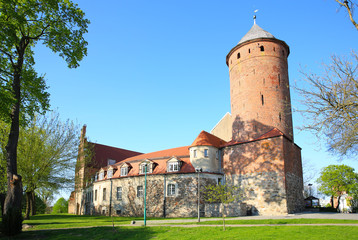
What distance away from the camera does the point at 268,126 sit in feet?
96.2

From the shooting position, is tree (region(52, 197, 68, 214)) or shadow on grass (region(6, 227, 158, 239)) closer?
shadow on grass (region(6, 227, 158, 239))

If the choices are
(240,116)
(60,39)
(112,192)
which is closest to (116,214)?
(112,192)

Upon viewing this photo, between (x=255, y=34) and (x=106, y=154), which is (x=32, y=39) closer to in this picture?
(x=255, y=34)

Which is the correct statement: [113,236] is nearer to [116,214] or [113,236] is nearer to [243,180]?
[243,180]

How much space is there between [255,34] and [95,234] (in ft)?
87.6

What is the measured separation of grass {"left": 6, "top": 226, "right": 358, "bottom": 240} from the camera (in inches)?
472

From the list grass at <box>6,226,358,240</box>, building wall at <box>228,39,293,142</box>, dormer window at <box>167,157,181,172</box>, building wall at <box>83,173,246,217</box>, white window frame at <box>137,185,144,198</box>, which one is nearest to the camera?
grass at <box>6,226,358,240</box>

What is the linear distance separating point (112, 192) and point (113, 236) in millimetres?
Result: 22678

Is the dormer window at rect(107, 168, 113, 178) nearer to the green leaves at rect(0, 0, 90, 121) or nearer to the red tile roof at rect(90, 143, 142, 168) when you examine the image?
the red tile roof at rect(90, 143, 142, 168)

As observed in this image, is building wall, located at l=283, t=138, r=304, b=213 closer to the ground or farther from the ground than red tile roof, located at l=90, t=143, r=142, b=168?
closer to the ground

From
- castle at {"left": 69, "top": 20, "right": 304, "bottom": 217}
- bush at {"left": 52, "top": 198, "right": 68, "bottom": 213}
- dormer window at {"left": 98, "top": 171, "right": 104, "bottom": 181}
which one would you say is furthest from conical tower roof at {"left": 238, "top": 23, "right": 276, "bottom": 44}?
bush at {"left": 52, "top": 198, "right": 68, "bottom": 213}

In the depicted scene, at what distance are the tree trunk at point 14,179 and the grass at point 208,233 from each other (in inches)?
32.0

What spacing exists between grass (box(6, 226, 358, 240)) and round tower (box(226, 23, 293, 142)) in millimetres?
16511

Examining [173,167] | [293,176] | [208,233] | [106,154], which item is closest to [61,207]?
[106,154]
